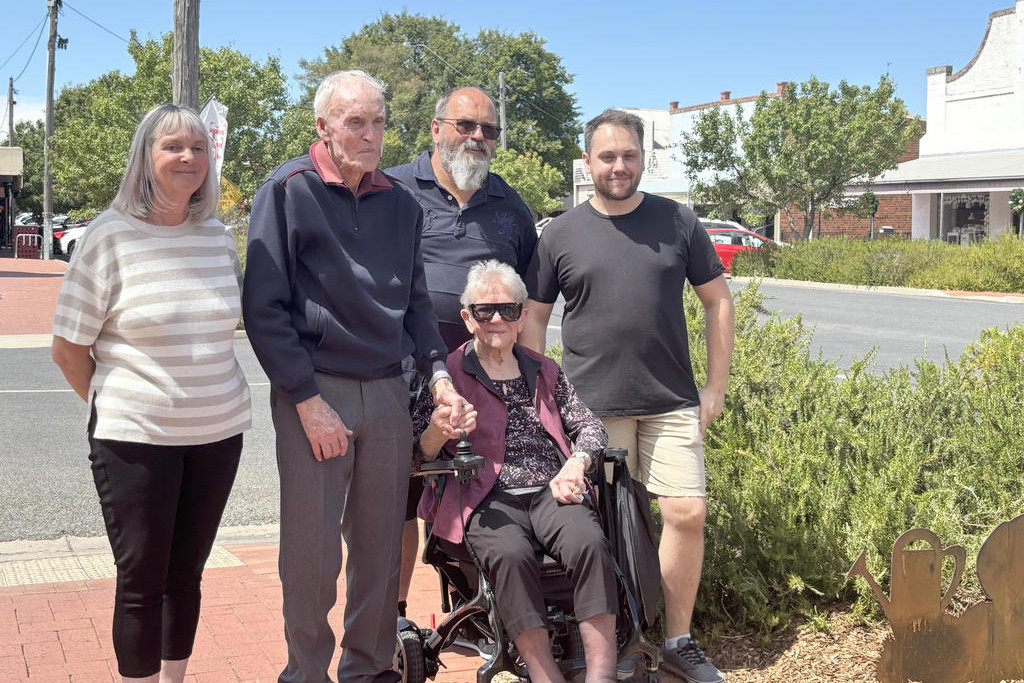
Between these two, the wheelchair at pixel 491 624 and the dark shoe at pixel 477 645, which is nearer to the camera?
the wheelchair at pixel 491 624

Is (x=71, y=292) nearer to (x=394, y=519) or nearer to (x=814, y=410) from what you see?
(x=394, y=519)

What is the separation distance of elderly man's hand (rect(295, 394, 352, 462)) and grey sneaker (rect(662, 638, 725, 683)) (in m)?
1.50

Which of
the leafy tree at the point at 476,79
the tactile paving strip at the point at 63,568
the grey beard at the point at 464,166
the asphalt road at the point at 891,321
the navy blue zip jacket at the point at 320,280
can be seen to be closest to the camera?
the navy blue zip jacket at the point at 320,280

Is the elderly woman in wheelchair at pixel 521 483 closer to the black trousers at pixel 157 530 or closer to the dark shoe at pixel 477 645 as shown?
the dark shoe at pixel 477 645

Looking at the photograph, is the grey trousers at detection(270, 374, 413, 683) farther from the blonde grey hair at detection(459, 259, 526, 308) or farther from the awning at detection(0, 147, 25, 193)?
the awning at detection(0, 147, 25, 193)

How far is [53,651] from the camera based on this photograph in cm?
420

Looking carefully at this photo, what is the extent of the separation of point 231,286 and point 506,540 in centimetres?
116

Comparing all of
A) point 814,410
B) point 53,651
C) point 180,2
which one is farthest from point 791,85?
point 53,651

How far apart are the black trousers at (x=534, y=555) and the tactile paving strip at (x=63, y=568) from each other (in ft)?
8.07

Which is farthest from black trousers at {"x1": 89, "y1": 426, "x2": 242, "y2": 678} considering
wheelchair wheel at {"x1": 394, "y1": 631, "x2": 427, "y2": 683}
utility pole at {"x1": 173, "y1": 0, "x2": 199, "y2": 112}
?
utility pole at {"x1": 173, "y1": 0, "x2": 199, "y2": 112}

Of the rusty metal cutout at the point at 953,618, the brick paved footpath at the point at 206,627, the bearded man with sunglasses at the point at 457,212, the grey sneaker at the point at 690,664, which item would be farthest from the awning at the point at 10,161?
the rusty metal cutout at the point at 953,618

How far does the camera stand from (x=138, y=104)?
3647 cm

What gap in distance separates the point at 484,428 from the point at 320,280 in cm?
80

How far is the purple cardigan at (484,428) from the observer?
3.61m
